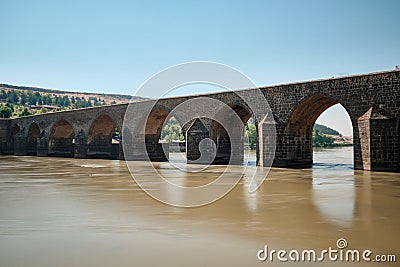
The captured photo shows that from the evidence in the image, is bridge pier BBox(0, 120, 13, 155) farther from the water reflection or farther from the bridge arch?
the water reflection

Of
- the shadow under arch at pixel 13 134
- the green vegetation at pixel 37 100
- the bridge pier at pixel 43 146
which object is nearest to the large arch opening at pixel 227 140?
the bridge pier at pixel 43 146

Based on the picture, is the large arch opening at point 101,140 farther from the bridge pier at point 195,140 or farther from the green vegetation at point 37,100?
the green vegetation at point 37,100

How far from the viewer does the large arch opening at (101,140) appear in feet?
93.4

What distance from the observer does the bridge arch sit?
17.3 metres

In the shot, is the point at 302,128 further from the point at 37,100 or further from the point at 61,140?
the point at 37,100

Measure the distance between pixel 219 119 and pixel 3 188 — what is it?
40.7 ft

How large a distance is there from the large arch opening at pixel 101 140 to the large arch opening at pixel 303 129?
1417 cm

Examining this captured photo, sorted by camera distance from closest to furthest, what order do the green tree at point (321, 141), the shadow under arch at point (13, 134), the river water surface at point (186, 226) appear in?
the river water surface at point (186, 226), the shadow under arch at point (13, 134), the green tree at point (321, 141)

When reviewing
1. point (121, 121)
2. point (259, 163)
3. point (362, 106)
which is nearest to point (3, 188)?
point (259, 163)

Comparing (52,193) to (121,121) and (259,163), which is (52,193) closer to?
(259,163)

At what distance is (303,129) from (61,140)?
21.9m

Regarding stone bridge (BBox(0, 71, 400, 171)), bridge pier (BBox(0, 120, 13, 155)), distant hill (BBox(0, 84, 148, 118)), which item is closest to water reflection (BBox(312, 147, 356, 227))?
stone bridge (BBox(0, 71, 400, 171))

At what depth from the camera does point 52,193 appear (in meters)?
9.59

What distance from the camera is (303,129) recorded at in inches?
739
